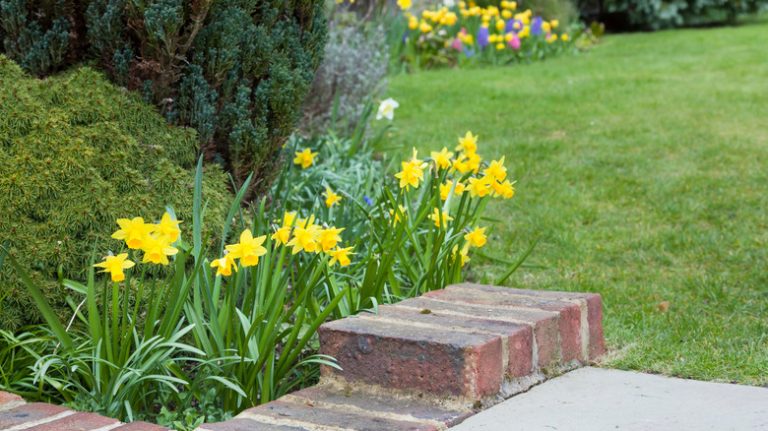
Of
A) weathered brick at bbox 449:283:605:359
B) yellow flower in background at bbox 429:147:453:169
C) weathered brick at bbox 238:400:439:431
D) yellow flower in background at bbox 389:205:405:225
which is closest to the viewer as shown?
weathered brick at bbox 238:400:439:431

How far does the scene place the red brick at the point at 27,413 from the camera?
107 inches

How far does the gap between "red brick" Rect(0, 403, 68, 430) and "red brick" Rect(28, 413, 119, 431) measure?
0.07 m

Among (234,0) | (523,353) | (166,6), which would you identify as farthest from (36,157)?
(523,353)

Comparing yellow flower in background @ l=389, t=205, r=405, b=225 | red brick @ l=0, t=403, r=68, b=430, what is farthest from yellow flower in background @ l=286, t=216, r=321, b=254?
red brick @ l=0, t=403, r=68, b=430

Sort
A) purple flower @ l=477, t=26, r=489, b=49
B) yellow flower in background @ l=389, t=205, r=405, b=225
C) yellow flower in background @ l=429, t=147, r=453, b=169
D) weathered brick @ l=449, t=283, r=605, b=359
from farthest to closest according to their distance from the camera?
purple flower @ l=477, t=26, r=489, b=49
yellow flower in background @ l=429, t=147, r=453, b=169
yellow flower in background @ l=389, t=205, r=405, b=225
weathered brick @ l=449, t=283, r=605, b=359

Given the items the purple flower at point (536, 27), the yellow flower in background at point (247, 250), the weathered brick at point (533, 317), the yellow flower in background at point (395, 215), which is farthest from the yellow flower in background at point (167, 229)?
the purple flower at point (536, 27)

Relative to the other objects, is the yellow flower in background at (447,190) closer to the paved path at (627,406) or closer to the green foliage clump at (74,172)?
the green foliage clump at (74,172)

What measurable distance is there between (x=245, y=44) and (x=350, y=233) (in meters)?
0.88

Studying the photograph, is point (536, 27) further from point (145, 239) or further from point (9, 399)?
point (9, 399)

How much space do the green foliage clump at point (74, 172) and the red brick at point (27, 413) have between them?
351 mm

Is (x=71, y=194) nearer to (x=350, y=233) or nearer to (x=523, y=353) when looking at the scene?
(x=350, y=233)

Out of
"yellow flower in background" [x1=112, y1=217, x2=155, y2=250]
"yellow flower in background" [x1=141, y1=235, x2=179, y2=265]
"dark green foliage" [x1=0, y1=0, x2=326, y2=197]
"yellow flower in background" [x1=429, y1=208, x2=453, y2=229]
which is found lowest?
"yellow flower in background" [x1=429, y1=208, x2=453, y2=229]

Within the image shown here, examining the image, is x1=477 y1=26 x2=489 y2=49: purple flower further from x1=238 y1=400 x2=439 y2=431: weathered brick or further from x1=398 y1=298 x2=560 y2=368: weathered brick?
x1=238 y1=400 x2=439 y2=431: weathered brick

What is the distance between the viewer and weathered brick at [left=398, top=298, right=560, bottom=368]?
126 inches
